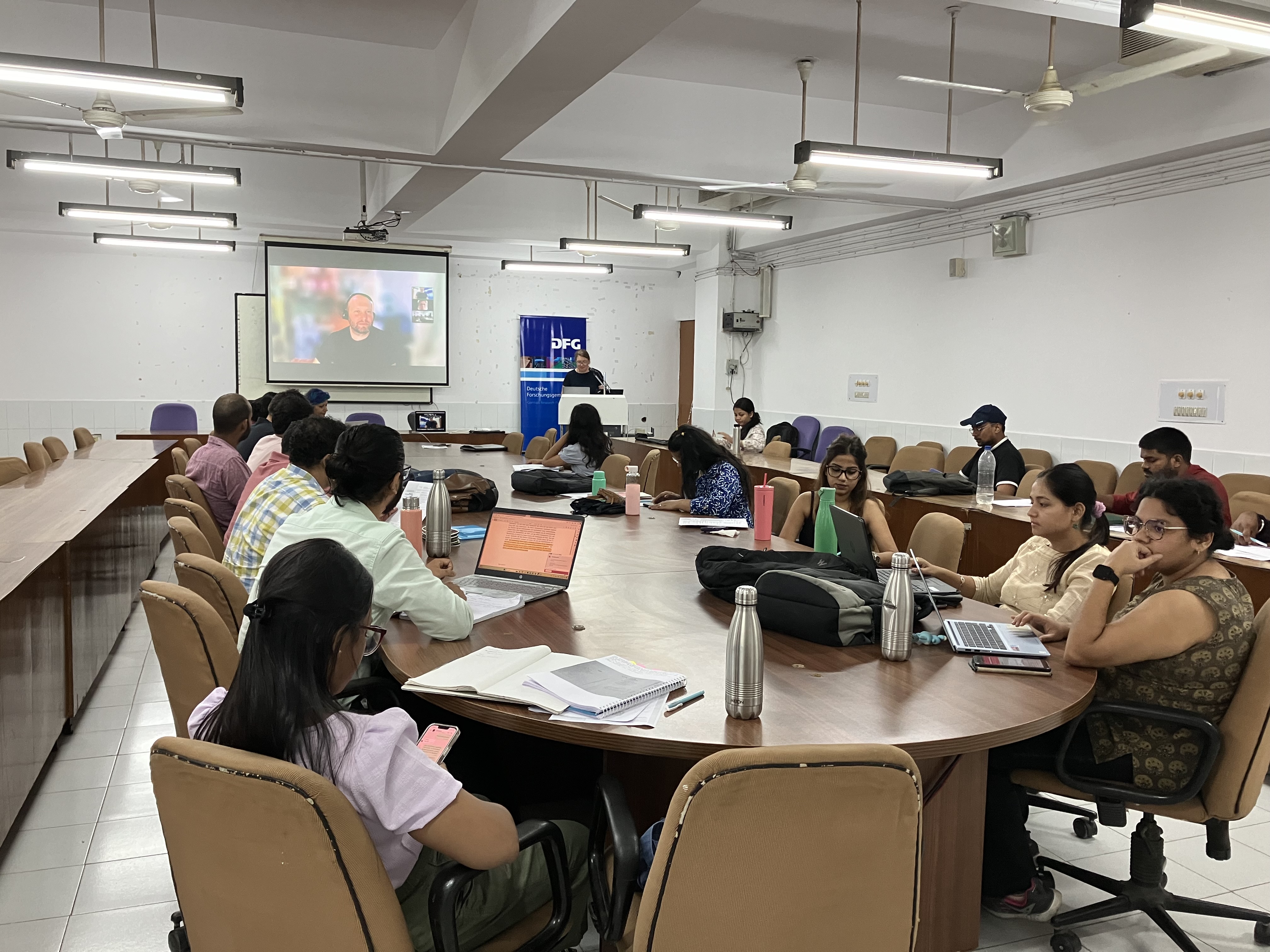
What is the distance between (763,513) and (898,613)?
164 centimetres

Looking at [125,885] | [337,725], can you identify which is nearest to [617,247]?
[125,885]

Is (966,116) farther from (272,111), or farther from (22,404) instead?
(22,404)

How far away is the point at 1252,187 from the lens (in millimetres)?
5988

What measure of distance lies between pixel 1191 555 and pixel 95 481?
5.53m

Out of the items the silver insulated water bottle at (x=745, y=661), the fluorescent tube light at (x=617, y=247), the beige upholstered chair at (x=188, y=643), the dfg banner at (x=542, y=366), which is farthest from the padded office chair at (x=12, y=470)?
the dfg banner at (x=542, y=366)

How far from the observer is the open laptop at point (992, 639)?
2377 millimetres

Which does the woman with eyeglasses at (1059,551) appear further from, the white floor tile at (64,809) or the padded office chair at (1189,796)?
the white floor tile at (64,809)

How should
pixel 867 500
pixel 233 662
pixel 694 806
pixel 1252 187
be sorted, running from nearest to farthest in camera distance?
pixel 694 806
pixel 233 662
pixel 867 500
pixel 1252 187

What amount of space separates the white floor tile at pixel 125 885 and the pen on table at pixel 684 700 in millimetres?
1592

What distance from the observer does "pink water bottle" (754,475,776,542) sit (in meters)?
3.95

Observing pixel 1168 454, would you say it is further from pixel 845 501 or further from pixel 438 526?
pixel 438 526

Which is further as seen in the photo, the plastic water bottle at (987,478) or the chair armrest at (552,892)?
the plastic water bottle at (987,478)

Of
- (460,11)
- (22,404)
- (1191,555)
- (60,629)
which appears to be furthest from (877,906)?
(22,404)

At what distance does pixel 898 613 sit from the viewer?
7.64 ft
